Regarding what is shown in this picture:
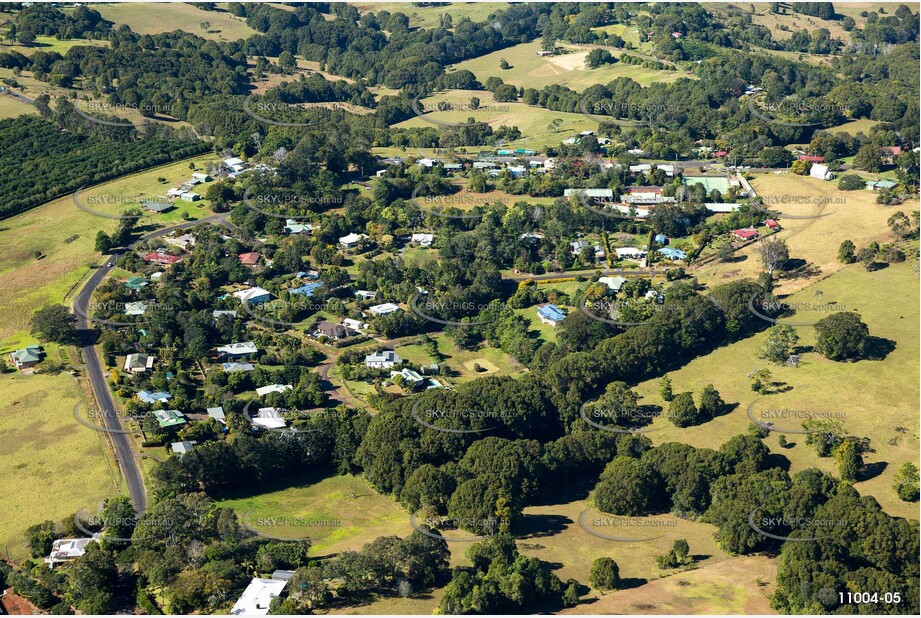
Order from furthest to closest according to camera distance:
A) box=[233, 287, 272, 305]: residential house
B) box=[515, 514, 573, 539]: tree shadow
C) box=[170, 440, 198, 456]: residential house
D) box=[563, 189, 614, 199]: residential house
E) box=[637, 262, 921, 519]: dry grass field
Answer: box=[563, 189, 614, 199]: residential house < box=[233, 287, 272, 305]: residential house < box=[637, 262, 921, 519]: dry grass field < box=[170, 440, 198, 456]: residential house < box=[515, 514, 573, 539]: tree shadow

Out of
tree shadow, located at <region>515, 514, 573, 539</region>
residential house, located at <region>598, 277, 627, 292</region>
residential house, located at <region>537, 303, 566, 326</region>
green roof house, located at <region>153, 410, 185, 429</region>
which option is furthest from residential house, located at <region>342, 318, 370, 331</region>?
tree shadow, located at <region>515, 514, 573, 539</region>

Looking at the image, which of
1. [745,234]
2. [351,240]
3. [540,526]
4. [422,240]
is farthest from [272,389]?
[745,234]

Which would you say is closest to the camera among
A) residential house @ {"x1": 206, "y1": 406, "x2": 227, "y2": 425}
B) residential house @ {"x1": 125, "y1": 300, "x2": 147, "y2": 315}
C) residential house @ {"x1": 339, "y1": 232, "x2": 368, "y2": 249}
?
residential house @ {"x1": 206, "y1": 406, "x2": 227, "y2": 425}

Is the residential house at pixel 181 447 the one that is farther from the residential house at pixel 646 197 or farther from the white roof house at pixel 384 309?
the residential house at pixel 646 197

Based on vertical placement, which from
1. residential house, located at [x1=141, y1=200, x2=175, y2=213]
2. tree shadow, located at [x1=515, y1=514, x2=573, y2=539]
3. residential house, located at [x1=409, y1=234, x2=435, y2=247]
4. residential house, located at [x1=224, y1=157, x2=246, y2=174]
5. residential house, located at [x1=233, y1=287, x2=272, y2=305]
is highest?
residential house, located at [x1=224, y1=157, x2=246, y2=174]

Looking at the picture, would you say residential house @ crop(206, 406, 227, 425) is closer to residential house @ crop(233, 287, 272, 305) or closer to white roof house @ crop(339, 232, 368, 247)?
residential house @ crop(233, 287, 272, 305)

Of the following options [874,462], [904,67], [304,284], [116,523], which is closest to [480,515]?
[116,523]

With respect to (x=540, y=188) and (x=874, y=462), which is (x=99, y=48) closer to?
(x=540, y=188)

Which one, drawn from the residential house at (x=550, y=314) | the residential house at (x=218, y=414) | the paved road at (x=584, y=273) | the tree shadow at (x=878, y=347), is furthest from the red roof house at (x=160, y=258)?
the tree shadow at (x=878, y=347)
